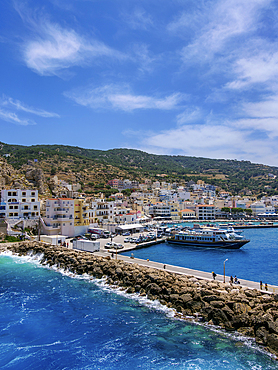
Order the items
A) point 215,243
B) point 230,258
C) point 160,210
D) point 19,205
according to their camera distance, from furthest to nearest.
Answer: point 160,210 < point 215,243 < point 19,205 < point 230,258

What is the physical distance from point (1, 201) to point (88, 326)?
3644 cm

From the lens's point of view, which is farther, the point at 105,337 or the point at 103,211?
the point at 103,211

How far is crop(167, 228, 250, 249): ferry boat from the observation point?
46.6m

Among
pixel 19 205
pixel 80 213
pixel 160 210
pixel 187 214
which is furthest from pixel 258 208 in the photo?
pixel 19 205

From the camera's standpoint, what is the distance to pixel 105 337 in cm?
1531

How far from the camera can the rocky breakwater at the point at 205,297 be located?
15273mm

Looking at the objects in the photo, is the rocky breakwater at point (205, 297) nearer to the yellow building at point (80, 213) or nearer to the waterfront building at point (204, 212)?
the yellow building at point (80, 213)

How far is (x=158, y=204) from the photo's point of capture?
10050 cm

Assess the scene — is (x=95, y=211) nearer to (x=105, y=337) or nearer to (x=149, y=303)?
(x=149, y=303)

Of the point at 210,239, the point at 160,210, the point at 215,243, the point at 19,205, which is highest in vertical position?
the point at 19,205

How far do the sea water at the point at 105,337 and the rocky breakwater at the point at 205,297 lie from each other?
95cm

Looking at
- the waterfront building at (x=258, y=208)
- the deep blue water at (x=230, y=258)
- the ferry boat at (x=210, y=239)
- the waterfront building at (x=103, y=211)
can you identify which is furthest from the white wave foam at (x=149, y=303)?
Result: the waterfront building at (x=258, y=208)

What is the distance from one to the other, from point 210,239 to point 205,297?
32.1m

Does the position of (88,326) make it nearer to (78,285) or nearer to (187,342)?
(187,342)
